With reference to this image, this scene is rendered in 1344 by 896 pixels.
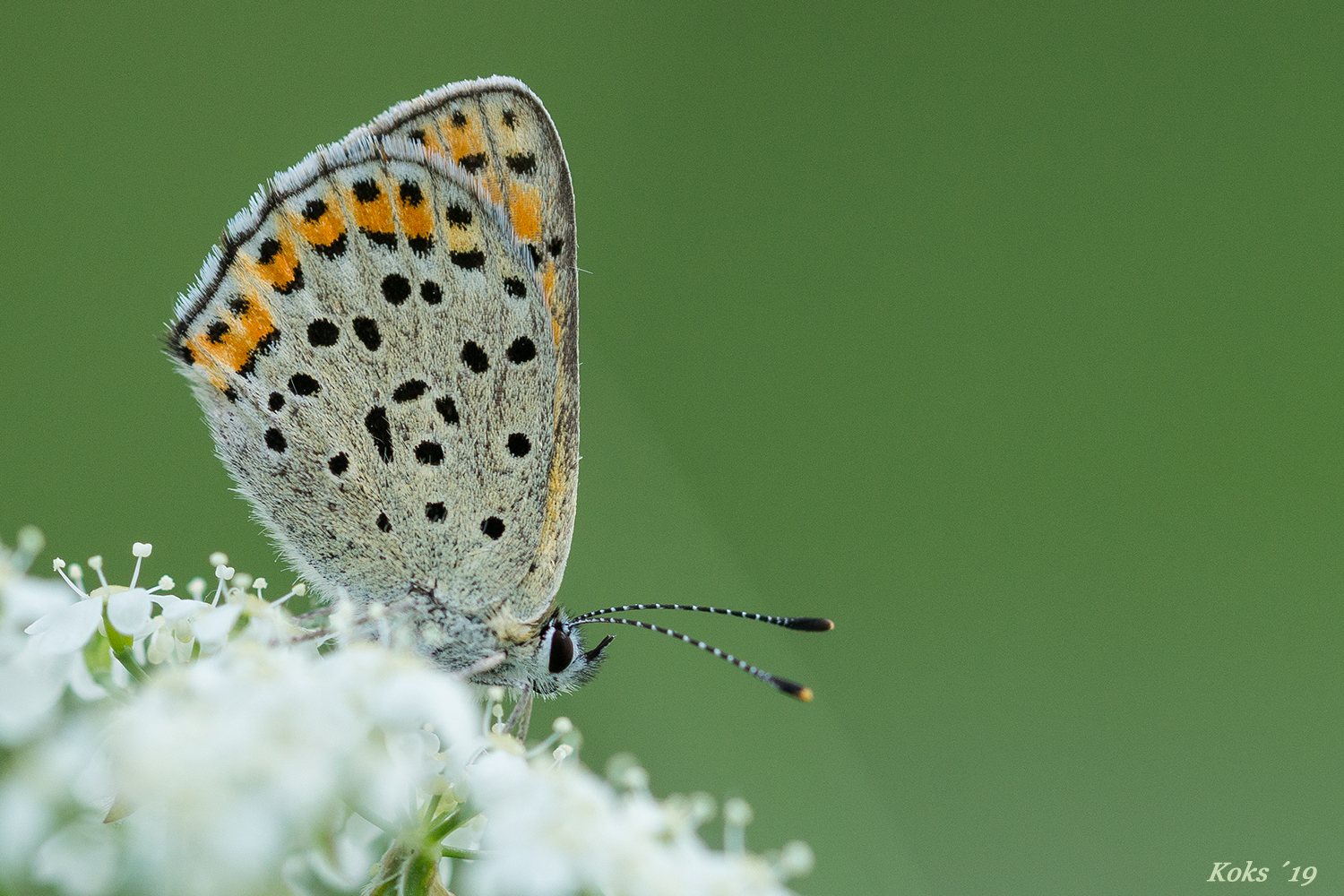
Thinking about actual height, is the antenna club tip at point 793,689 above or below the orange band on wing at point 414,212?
below

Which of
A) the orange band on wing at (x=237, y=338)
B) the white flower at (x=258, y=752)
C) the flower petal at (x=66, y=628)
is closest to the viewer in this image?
the white flower at (x=258, y=752)

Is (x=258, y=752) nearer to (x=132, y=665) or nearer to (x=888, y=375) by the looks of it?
(x=132, y=665)

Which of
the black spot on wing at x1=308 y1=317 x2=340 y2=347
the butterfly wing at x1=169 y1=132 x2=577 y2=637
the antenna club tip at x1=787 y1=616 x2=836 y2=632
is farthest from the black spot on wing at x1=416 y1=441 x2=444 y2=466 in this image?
the antenna club tip at x1=787 y1=616 x2=836 y2=632

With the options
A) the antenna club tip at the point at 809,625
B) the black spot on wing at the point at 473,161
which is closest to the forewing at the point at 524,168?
the black spot on wing at the point at 473,161

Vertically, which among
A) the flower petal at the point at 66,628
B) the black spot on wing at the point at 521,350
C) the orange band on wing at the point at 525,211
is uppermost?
the orange band on wing at the point at 525,211
